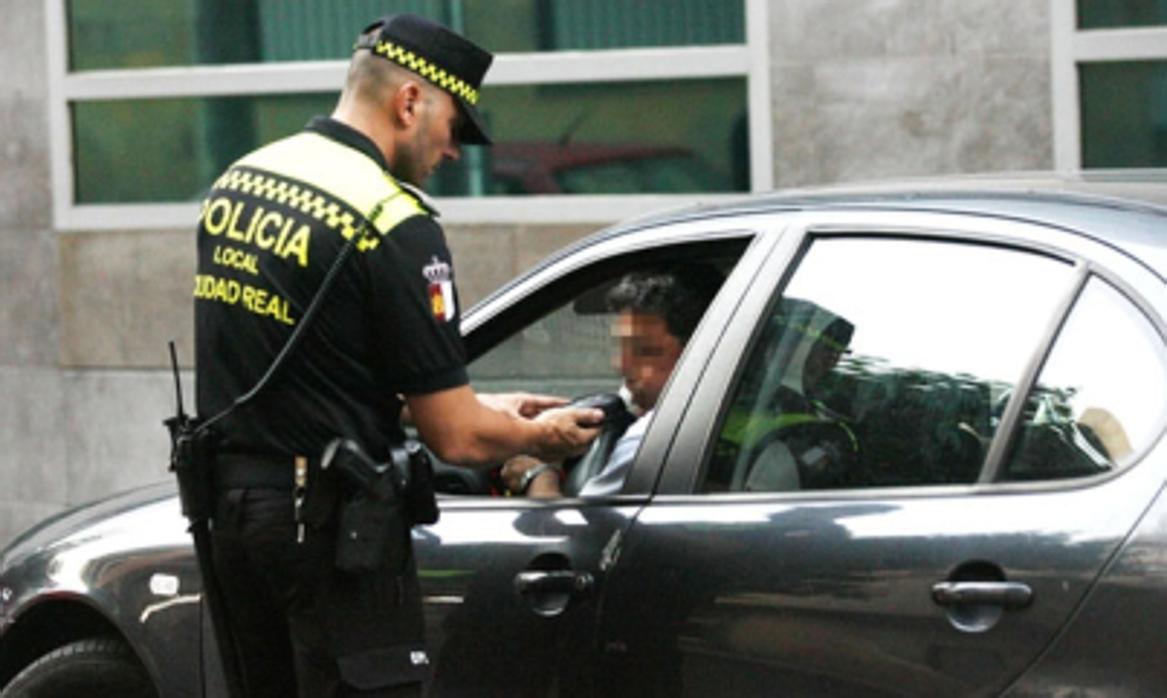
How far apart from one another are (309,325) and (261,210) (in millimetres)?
229

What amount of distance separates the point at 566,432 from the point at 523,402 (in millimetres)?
257

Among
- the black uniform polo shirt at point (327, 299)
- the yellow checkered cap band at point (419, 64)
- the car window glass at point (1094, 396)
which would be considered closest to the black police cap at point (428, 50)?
the yellow checkered cap band at point (419, 64)

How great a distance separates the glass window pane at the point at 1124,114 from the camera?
32.2 ft

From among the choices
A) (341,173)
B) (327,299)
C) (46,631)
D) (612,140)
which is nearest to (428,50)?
(341,173)

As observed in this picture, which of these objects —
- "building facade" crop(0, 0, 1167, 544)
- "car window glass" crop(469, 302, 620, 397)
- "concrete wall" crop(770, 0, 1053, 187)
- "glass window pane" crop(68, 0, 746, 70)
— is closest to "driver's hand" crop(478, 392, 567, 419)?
"car window glass" crop(469, 302, 620, 397)

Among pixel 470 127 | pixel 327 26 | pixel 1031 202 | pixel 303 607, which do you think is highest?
pixel 327 26

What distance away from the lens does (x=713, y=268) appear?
4.55 metres

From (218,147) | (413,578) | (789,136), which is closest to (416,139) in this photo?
(413,578)

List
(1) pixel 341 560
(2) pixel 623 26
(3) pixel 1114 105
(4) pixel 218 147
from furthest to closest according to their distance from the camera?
(4) pixel 218 147, (2) pixel 623 26, (3) pixel 1114 105, (1) pixel 341 560

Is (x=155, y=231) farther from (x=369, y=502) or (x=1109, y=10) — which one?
(x=369, y=502)

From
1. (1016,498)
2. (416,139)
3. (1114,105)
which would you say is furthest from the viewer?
(1114,105)

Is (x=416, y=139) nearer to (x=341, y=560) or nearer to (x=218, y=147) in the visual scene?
(x=341, y=560)

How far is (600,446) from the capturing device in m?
4.73

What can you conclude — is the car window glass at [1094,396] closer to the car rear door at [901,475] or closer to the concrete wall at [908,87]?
the car rear door at [901,475]
